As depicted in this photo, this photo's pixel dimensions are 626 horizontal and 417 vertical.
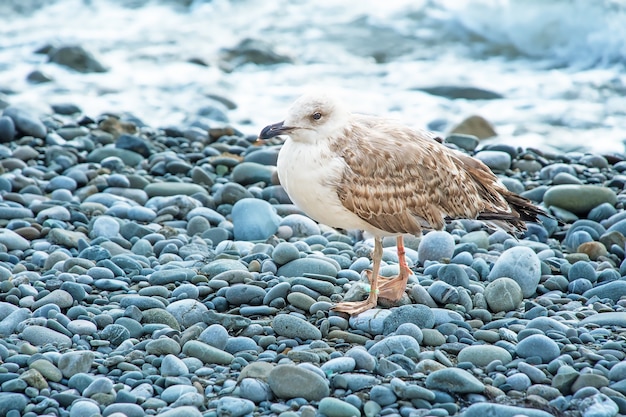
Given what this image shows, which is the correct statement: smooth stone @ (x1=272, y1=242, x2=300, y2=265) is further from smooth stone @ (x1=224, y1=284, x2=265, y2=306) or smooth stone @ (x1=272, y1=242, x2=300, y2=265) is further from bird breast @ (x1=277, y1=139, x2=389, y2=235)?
bird breast @ (x1=277, y1=139, x2=389, y2=235)

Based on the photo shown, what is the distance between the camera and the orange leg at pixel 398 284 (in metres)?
5.65

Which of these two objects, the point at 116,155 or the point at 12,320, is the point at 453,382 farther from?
the point at 116,155

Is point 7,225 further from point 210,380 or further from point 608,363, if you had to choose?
point 608,363

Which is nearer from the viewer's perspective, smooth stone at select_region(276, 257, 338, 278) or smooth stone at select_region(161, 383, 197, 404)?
smooth stone at select_region(161, 383, 197, 404)

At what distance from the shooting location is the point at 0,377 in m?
4.57

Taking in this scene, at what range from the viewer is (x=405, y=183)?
5551mm

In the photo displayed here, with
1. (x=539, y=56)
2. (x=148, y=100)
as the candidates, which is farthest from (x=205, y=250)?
(x=539, y=56)

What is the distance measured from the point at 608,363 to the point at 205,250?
10.9ft

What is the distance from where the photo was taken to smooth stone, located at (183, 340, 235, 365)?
490 cm

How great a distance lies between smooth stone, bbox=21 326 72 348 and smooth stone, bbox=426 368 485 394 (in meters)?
2.23

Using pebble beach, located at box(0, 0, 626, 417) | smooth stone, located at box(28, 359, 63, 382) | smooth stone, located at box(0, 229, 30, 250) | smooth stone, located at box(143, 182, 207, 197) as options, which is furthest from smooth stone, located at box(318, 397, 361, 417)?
smooth stone, located at box(143, 182, 207, 197)

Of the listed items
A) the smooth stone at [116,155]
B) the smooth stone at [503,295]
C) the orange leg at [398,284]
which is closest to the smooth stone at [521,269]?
the smooth stone at [503,295]

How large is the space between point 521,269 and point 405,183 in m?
1.17

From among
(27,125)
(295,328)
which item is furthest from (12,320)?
(27,125)
